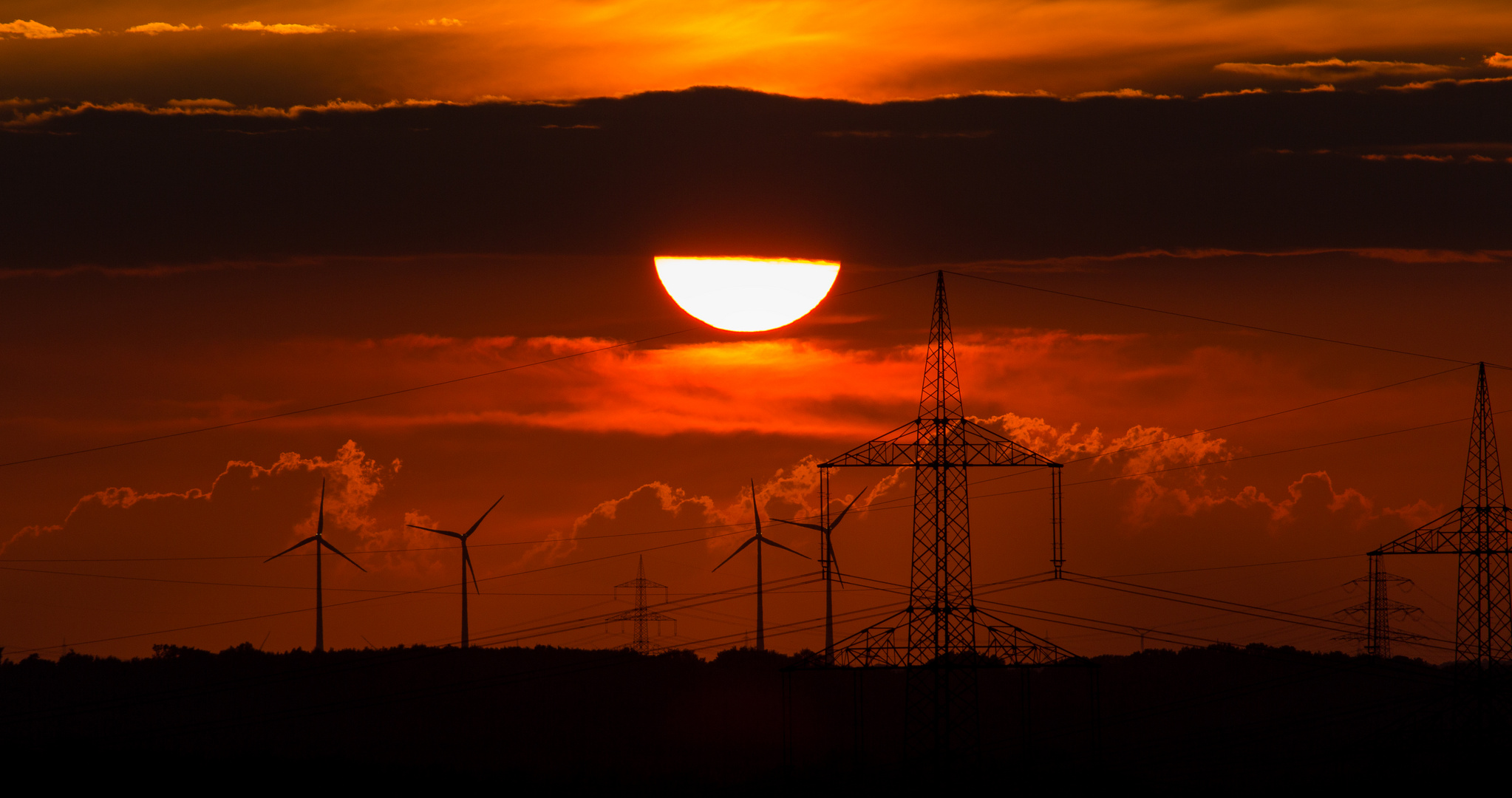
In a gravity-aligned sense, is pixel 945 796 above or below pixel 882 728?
above

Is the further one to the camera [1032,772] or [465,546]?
[465,546]

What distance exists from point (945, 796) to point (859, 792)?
9945 millimetres

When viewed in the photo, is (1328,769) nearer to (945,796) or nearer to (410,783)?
(945,796)

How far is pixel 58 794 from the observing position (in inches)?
4692

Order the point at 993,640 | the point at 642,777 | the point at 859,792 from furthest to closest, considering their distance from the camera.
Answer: the point at 642,777
the point at 859,792
the point at 993,640

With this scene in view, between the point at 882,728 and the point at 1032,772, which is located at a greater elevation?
the point at 1032,772

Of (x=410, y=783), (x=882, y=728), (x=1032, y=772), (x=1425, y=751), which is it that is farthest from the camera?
(x=882, y=728)

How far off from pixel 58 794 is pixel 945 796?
68018 mm

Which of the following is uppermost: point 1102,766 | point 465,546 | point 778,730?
point 465,546

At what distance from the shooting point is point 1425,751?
121750mm

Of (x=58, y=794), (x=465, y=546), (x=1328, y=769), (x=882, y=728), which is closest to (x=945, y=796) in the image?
(x=1328, y=769)

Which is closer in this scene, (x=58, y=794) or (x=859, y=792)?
(x=859, y=792)

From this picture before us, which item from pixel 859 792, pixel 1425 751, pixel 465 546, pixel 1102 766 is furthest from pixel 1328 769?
pixel 465 546

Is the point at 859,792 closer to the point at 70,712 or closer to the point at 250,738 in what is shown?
the point at 250,738
